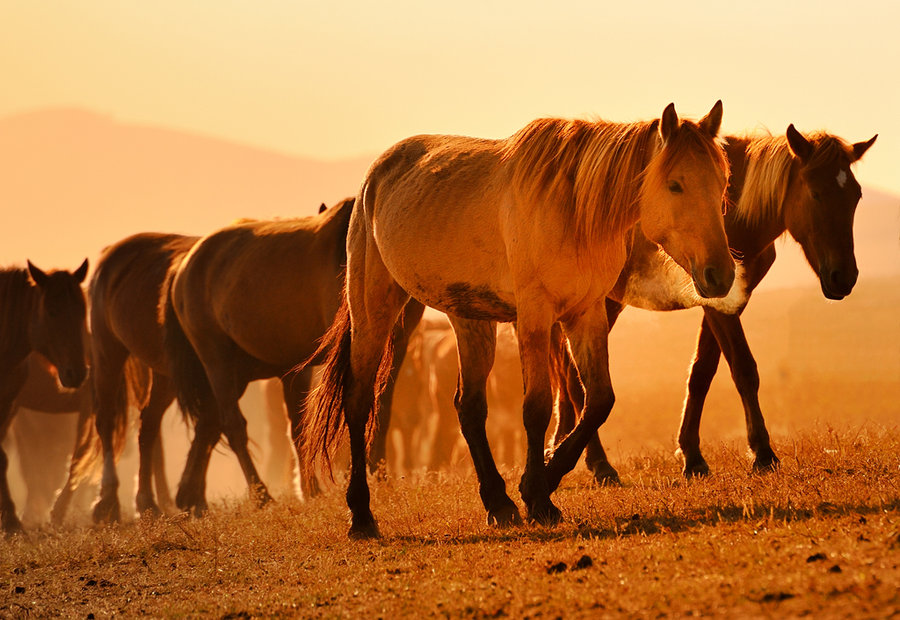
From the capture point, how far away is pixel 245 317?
11.4 m

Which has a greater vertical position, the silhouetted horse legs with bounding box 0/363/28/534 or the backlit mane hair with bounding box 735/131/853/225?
the backlit mane hair with bounding box 735/131/853/225

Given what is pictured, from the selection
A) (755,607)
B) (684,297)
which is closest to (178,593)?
(755,607)

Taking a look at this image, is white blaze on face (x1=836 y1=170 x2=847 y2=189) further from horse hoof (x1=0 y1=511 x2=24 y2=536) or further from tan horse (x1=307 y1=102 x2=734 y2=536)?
horse hoof (x1=0 y1=511 x2=24 y2=536)

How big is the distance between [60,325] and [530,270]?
25.6ft

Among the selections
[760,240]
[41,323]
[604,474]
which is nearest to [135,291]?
[41,323]

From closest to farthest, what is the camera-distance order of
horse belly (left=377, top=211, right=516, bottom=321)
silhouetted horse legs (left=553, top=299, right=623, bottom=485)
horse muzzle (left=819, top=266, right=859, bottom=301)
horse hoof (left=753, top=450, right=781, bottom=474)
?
horse belly (left=377, top=211, right=516, bottom=321) < horse muzzle (left=819, top=266, right=859, bottom=301) < horse hoof (left=753, top=450, right=781, bottom=474) < silhouetted horse legs (left=553, top=299, right=623, bottom=485)

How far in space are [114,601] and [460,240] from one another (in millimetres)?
2898

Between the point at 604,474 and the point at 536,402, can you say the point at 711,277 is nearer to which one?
the point at 536,402

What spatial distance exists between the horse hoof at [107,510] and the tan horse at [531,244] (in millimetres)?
5818

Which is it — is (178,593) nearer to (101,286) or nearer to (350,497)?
(350,497)

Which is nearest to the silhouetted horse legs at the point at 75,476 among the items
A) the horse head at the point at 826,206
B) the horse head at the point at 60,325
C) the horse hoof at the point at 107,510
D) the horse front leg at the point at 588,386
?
the horse hoof at the point at 107,510

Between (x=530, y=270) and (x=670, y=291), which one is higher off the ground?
(x=530, y=270)

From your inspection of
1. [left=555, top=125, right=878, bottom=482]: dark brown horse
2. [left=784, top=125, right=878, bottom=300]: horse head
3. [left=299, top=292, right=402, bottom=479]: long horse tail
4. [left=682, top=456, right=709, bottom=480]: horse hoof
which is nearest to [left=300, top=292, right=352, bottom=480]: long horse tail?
[left=299, top=292, right=402, bottom=479]: long horse tail

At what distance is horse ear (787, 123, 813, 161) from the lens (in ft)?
25.3
